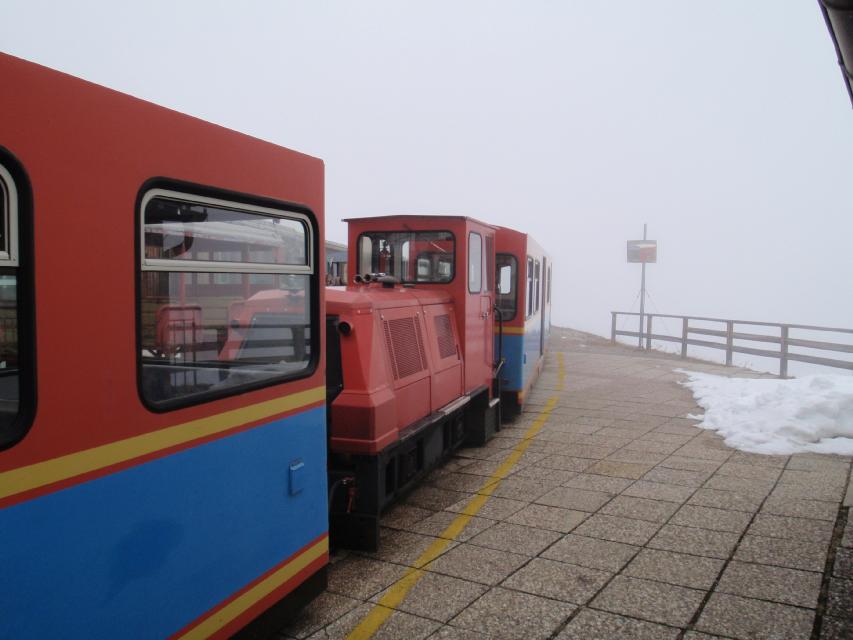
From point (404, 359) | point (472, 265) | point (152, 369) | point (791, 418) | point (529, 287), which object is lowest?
point (791, 418)

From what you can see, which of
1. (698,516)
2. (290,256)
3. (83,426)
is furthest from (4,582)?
(698,516)

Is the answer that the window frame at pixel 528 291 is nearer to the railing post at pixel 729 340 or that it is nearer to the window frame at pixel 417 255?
the window frame at pixel 417 255

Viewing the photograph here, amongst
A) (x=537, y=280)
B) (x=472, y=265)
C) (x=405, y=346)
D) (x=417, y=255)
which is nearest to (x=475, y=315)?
(x=472, y=265)

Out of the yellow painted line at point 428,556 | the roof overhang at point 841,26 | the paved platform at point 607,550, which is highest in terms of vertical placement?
the roof overhang at point 841,26

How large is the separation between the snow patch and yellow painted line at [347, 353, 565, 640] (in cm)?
266

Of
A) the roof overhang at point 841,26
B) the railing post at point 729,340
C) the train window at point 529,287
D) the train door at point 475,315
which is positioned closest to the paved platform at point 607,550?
the train door at point 475,315

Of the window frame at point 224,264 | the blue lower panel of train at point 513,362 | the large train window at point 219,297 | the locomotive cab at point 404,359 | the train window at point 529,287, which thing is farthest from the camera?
the train window at point 529,287

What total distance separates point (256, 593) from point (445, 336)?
3.76 metres

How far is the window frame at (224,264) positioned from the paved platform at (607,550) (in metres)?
1.49

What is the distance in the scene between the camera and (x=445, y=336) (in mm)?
6523

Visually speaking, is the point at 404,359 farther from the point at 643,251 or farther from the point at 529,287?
the point at 643,251

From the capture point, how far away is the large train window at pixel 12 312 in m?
1.94

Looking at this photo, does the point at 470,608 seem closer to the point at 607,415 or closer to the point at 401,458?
the point at 401,458

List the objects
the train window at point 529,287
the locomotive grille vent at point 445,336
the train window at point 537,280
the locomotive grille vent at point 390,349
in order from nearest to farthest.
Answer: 1. the locomotive grille vent at point 390,349
2. the locomotive grille vent at point 445,336
3. the train window at point 529,287
4. the train window at point 537,280
